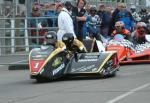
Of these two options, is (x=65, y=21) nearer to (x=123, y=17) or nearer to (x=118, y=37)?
(x=118, y=37)

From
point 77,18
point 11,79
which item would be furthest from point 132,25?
point 11,79

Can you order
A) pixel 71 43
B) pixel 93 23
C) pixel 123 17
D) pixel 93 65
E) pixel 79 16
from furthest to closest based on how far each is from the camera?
pixel 93 23
pixel 123 17
pixel 79 16
pixel 71 43
pixel 93 65

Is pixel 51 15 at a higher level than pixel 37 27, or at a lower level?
higher

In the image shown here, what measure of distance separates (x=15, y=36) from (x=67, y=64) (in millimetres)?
6014

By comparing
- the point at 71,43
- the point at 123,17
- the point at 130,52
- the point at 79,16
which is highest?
the point at 79,16

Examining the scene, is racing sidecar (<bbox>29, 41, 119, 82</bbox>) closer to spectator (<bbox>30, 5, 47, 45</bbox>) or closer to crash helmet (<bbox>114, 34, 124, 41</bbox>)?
crash helmet (<bbox>114, 34, 124, 41</bbox>)

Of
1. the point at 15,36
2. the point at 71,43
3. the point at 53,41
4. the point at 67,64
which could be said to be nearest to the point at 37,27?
the point at 15,36

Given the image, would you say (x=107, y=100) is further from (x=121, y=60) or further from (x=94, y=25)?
(x=94, y=25)

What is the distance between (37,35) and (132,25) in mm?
3798

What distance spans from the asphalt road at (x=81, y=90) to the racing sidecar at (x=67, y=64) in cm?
20

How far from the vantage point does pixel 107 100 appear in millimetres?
10242

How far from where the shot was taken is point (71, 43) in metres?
14.5

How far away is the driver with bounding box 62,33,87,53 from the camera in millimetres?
14391

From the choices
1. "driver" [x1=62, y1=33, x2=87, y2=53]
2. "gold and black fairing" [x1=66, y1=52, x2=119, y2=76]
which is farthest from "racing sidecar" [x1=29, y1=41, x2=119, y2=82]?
"driver" [x1=62, y1=33, x2=87, y2=53]
